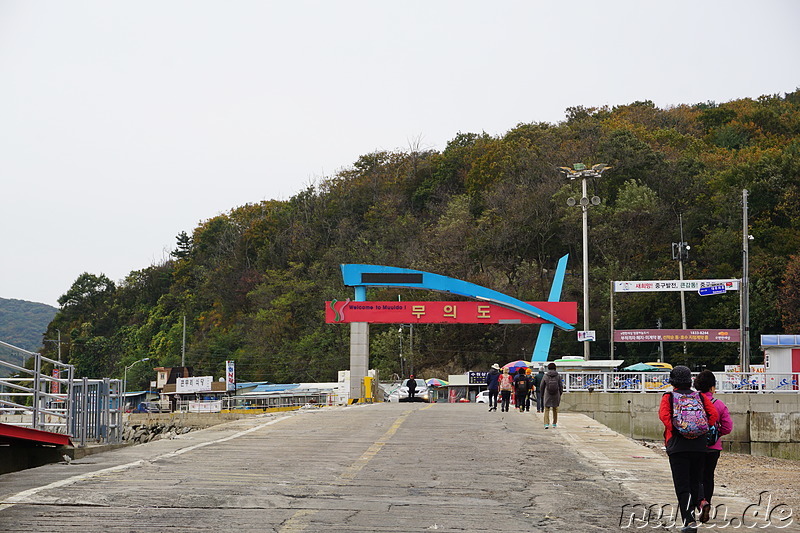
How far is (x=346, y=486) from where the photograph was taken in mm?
10203

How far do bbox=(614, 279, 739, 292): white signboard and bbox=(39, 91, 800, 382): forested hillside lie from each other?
9986 millimetres

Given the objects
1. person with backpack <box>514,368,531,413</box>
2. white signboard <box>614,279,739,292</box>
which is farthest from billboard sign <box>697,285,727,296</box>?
person with backpack <box>514,368,531,413</box>

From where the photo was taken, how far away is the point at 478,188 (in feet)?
256

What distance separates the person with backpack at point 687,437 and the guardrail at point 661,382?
27.5m

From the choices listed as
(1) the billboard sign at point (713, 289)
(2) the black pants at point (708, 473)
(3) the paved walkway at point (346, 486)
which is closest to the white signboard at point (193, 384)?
(1) the billboard sign at point (713, 289)

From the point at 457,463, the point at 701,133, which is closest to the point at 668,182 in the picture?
the point at 701,133

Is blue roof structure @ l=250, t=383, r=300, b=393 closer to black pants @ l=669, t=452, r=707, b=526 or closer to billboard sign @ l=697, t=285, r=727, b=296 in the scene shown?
billboard sign @ l=697, t=285, r=727, b=296

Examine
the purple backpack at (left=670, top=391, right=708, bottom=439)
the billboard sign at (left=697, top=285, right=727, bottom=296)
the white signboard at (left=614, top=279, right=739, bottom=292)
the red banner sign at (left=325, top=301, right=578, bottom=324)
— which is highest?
the white signboard at (left=614, top=279, right=739, bottom=292)

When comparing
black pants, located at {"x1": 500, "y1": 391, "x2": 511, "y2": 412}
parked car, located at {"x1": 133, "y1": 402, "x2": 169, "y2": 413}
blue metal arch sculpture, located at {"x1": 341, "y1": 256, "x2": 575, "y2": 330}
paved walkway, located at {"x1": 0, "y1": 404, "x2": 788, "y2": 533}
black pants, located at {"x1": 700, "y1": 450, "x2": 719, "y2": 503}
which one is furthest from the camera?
parked car, located at {"x1": 133, "y1": 402, "x2": 169, "y2": 413}

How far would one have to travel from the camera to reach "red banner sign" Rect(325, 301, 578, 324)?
46.8 meters

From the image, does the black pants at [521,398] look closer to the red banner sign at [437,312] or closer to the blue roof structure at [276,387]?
the red banner sign at [437,312]

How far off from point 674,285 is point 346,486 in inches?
1602

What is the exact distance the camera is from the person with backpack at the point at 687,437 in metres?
8.12

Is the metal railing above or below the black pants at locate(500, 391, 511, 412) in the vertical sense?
above
